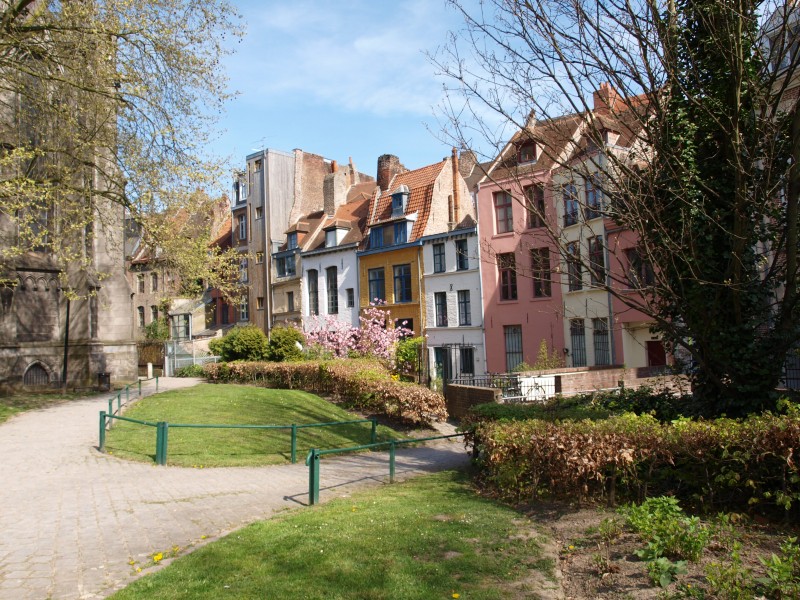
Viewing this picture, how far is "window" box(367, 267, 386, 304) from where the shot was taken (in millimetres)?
39594

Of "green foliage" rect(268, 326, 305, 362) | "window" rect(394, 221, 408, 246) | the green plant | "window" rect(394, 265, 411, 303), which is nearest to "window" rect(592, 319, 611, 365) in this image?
"green foliage" rect(268, 326, 305, 362)

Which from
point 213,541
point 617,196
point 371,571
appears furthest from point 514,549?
point 617,196

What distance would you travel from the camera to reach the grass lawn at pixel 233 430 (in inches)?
494

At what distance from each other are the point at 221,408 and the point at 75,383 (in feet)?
35.5

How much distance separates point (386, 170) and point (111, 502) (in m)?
35.1

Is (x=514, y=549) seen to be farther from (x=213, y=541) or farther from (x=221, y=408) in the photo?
(x=221, y=408)

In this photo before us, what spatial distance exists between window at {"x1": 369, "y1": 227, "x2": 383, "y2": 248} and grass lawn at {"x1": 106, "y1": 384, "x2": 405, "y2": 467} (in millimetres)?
19722

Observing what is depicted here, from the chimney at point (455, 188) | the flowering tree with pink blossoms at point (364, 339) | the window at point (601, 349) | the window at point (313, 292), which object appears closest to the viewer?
the window at point (601, 349)

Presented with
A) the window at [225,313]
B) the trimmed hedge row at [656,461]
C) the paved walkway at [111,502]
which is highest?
the window at [225,313]

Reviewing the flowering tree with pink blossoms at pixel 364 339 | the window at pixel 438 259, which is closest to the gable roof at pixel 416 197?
the window at pixel 438 259

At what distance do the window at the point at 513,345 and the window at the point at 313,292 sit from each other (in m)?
16.3

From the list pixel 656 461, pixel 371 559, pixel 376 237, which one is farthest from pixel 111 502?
pixel 376 237

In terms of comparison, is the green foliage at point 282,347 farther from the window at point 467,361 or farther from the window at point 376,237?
the window at point 376,237

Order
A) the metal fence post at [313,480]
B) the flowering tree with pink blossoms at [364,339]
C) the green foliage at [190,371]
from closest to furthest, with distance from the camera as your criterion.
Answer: the metal fence post at [313,480] < the flowering tree with pink blossoms at [364,339] < the green foliage at [190,371]
